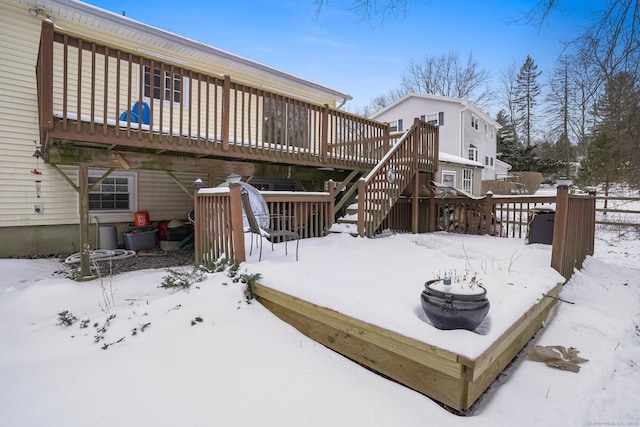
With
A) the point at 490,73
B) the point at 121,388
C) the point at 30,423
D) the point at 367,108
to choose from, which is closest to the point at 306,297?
the point at 121,388

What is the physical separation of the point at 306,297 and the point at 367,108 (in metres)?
34.4

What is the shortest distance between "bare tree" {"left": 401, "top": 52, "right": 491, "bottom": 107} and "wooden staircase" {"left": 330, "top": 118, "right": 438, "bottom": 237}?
23370mm

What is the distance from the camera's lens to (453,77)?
2803 centimetres

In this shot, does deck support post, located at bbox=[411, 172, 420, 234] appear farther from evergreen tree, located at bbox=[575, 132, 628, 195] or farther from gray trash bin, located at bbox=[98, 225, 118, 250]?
evergreen tree, located at bbox=[575, 132, 628, 195]

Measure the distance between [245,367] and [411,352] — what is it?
1.12 meters

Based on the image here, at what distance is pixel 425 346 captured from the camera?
1.97m

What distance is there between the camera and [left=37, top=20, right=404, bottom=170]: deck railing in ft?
13.4

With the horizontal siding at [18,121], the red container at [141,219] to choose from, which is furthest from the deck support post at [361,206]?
the horizontal siding at [18,121]

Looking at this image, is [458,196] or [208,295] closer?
[208,295]

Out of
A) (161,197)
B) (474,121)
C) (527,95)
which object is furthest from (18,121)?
(527,95)

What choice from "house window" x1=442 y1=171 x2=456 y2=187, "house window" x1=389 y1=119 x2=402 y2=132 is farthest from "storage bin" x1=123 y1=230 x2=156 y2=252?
"house window" x1=389 y1=119 x2=402 y2=132

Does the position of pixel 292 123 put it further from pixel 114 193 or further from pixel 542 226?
pixel 542 226

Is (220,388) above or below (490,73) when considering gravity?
below

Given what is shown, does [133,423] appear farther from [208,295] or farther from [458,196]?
[458,196]
